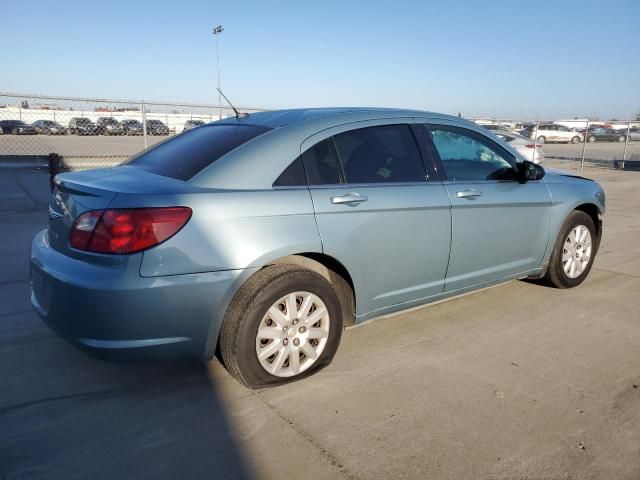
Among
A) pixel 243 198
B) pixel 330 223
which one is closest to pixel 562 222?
pixel 330 223

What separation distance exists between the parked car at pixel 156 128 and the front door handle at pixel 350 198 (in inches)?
357

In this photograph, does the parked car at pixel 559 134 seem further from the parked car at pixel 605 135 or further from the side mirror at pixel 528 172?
the side mirror at pixel 528 172

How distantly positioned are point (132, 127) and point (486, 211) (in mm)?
9576

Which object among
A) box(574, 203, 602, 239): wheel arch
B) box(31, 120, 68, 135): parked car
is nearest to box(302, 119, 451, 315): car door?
box(574, 203, 602, 239): wheel arch

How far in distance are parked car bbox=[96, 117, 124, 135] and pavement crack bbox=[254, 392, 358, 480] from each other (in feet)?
32.3

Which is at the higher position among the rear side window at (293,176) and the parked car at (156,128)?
→ the parked car at (156,128)

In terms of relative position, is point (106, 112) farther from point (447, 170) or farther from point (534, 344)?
point (534, 344)

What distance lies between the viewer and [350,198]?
315 centimetres

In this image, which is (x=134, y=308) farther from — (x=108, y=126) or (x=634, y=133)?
(x=634, y=133)

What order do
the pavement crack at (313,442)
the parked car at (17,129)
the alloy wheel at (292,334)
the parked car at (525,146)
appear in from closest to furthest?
the pavement crack at (313,442) → the alloy wheel at (292,334) → the parked car at (17,129) → the parked car at (525,146)

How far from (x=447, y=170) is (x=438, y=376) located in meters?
1.49

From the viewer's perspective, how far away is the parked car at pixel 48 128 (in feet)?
37.9

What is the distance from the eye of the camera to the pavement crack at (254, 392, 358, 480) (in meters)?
2.32

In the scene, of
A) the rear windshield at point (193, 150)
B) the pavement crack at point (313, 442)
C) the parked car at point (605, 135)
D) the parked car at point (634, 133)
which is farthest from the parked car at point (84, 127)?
the parked car at point (605, 135)
